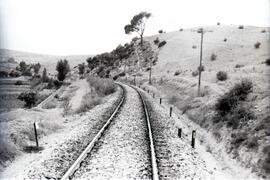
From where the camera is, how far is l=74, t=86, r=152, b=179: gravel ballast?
341 inches

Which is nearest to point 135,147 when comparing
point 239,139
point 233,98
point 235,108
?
point 239,139

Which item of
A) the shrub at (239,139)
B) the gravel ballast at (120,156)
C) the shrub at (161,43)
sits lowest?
the gravel ballast at (120,156)

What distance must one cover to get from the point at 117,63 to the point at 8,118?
84.5 m

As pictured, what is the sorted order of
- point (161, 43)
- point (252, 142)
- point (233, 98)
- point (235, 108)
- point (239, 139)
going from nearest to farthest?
point (252, 142) < point (239, 139) < point (235, 108) < point (233, 98) < point (161, 43)

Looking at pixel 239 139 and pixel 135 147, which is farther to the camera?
pixel 239 139

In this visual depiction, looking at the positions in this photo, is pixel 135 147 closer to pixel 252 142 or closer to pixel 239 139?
pixel 239 139

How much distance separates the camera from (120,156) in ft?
33.9

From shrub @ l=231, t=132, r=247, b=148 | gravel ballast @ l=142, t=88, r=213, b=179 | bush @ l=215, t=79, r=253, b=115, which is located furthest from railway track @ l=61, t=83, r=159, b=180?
bush @ l=215, t=79, r=253, b=115

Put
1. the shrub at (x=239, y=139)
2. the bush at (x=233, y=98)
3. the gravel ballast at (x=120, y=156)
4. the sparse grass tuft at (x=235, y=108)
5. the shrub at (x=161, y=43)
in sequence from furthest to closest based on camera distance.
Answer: the shrub at (x=161, y=43) → the bush at (x=233, y=98) → the sparse grass tuft at (x=235, y=108) → the shrub at (x=239, y=139) → the gravel ballast at (x=120, y=156)

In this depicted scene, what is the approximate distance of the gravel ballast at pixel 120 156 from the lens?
28.4 feet

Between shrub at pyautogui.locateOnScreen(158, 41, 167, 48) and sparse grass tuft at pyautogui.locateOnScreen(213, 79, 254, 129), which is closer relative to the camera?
sparse grass tuft at pyautogui.locateOnScreen(213, 79, 254, 129)

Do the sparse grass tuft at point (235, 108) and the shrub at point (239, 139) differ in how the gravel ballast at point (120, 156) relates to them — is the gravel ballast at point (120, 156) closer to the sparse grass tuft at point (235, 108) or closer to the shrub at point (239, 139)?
the shrub at point (239, 139)

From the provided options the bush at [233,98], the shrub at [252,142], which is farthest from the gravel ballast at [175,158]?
the bush at [233,98]

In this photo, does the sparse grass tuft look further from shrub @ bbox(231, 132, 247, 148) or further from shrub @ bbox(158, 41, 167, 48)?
shrub @ bbox(158, 41, 167, 48)
